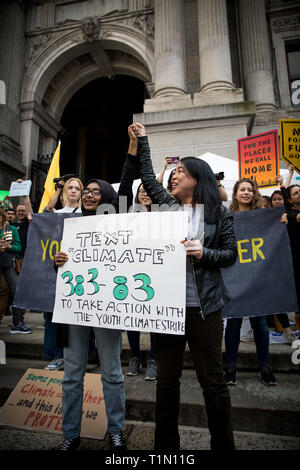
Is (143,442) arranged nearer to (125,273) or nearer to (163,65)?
(125,273)

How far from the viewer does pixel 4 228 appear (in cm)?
383

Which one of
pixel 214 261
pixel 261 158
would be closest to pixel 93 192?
pixel 214 261

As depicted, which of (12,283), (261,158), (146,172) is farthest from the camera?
(261,158)

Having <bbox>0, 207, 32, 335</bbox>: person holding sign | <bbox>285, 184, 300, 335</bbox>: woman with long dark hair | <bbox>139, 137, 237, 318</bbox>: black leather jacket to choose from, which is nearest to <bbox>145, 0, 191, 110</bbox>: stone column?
<bbox>285, 184, 300, 335</bbox>: woman with long dark hair

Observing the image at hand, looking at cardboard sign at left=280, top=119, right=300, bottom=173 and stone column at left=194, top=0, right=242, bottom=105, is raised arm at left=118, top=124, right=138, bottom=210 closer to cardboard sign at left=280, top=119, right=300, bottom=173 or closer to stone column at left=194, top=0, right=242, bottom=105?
cardboard sign at left=280, top=119, right=300, bottom=173

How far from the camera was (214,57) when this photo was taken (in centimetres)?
728

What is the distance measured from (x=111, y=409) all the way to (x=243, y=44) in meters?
10.5

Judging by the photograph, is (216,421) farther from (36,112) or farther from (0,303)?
(36,112)

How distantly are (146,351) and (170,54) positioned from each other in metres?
8.05

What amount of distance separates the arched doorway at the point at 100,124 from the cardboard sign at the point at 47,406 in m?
14.6

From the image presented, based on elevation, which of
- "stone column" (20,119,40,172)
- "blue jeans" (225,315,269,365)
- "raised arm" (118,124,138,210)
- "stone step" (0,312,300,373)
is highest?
"stone column" (20,119,40,172)

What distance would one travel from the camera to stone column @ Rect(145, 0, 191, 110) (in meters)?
7.41

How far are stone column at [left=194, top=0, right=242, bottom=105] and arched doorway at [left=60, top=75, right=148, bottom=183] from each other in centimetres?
759
